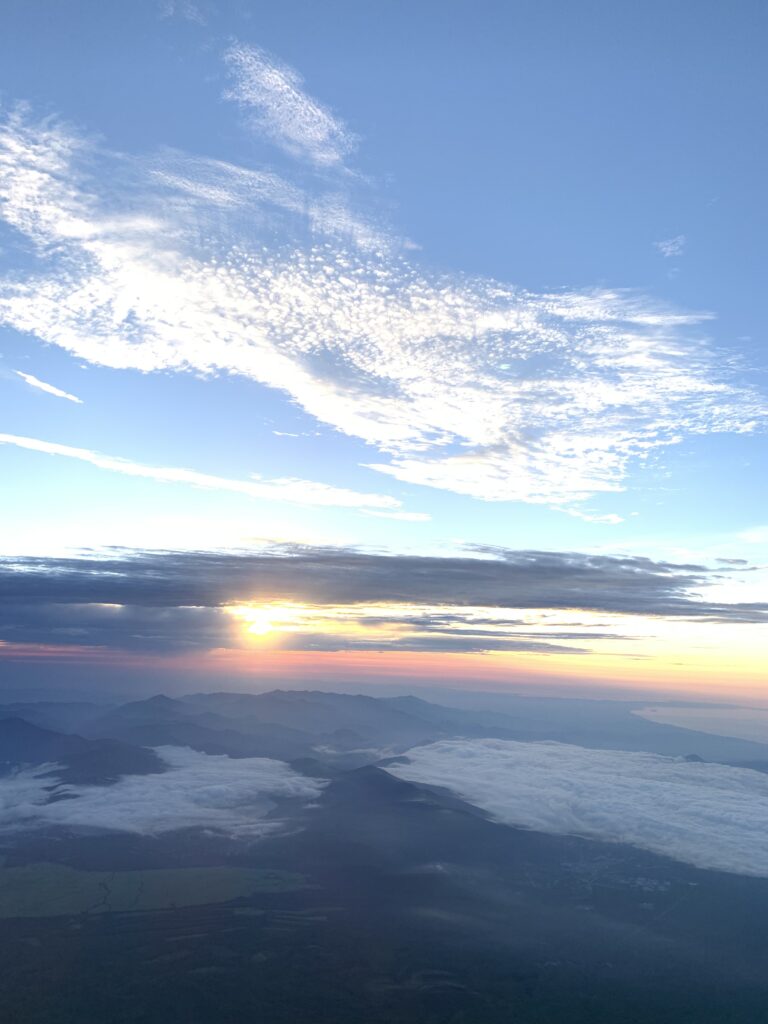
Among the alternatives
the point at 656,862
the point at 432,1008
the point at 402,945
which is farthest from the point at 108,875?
the point at 656,862

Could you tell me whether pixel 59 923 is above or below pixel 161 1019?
below

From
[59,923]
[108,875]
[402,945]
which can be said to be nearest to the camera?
[402,945]

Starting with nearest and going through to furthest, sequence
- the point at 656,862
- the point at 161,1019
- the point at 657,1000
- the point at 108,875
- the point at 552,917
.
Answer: the point at 161,1019 < the point at 657,1000 < the point at 552,917 < the point at 108,875 < the point at 656,862

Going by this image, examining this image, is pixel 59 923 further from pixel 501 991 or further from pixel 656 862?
pixel 656 862

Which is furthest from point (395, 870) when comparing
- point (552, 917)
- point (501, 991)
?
point (501, 991)

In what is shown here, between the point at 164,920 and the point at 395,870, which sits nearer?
the point at 164,920

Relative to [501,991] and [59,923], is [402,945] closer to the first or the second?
[501,991]
